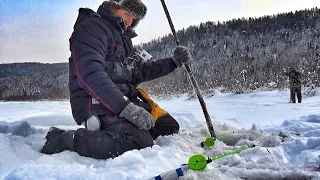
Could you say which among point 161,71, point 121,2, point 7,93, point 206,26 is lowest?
point 7,93

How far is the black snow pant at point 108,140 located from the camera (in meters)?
3.02

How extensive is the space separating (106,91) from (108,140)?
413mm

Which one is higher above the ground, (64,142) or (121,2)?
(121,2)

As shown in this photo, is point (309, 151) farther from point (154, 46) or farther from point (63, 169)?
point (154, 46)

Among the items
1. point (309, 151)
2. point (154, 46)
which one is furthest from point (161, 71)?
point (154, 46)

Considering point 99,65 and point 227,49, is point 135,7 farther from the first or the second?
point 227,49

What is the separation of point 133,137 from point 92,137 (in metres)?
0.35

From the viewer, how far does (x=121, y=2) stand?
371 cm

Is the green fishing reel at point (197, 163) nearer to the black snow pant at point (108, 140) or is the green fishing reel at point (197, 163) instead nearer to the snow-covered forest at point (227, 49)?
the black snow pant at point (108, 140)

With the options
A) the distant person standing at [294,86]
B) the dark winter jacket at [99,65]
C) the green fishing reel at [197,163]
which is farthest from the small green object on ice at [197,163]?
the distant person standing at [294,86]

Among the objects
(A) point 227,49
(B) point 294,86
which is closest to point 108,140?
(B) point 294,86

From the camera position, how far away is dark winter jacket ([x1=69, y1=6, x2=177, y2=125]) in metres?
3.15

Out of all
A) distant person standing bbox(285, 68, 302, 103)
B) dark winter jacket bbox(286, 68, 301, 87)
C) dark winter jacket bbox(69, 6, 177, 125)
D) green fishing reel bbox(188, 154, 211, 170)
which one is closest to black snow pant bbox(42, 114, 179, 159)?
dark winter jacket bbox(69, 6, 177, 125)

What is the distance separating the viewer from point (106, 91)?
3.12 metres
